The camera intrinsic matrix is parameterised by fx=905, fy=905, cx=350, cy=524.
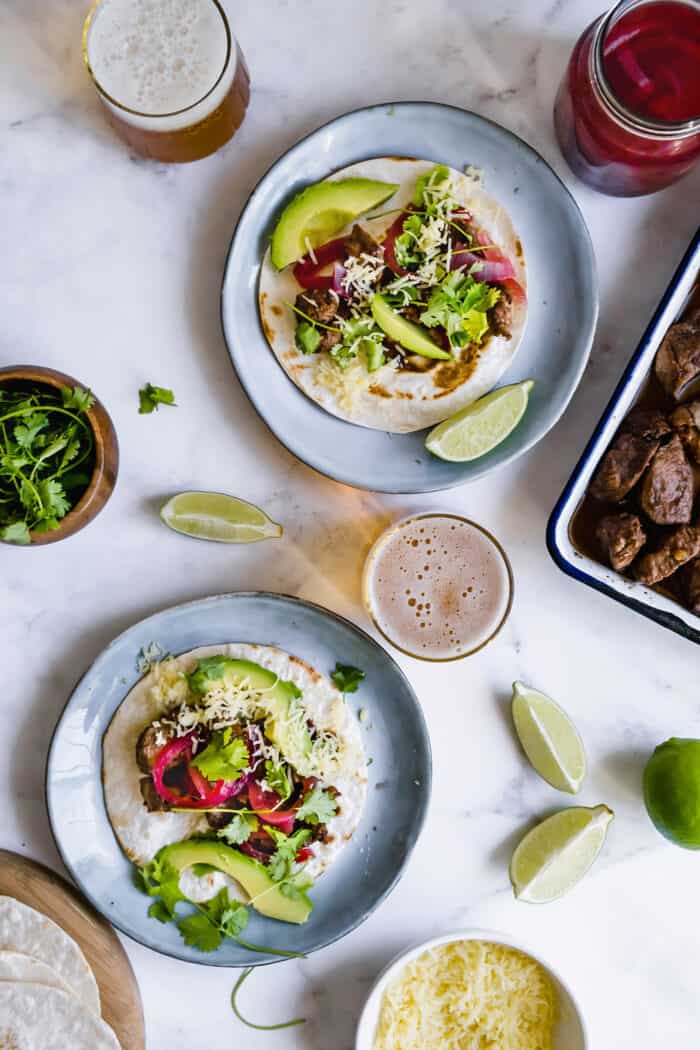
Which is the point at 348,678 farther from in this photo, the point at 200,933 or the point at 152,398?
the point at 152,398

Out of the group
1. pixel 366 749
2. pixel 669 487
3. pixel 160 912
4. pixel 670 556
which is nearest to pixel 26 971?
pixel 160 912

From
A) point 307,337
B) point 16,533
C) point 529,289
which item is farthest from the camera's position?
point 529,289

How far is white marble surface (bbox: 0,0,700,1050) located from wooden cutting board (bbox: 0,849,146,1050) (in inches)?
3.4

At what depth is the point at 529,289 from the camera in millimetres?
2631

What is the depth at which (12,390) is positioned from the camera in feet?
8.28

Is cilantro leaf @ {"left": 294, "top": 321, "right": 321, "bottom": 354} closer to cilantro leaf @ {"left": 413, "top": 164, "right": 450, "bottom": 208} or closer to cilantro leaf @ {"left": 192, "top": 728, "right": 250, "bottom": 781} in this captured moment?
cilantro leaf @ {"left": 413, "top": 164, "right": 450, "bottom": 208}

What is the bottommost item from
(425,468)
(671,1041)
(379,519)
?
(671,1041)

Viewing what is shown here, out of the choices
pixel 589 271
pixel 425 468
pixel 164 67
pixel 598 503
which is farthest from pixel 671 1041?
pixel 164 67

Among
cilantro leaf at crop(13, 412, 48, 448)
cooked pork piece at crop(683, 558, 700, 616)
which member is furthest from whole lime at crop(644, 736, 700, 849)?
cilantro leaf at crop(13, 412, 48, 448)

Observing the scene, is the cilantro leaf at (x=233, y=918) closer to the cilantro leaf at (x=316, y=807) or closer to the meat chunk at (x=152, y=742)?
the cilantro leaf at (x=316, y=807)

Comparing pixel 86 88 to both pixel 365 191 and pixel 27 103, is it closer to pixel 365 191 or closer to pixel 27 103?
pixel 27 103

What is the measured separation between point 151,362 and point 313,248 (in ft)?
1.93

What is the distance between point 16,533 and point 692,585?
1.87 metres

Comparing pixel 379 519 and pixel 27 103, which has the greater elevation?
pixel 27 103
